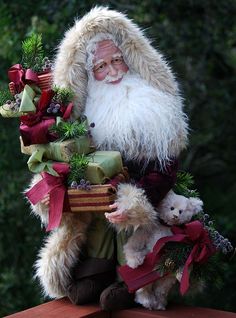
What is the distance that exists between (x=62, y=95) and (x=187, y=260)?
0.56 m

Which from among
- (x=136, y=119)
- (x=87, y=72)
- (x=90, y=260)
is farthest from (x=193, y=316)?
(x=87, y=72)

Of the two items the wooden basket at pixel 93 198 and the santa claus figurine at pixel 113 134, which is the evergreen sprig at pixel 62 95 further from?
the wooden basket at pixel 93 198

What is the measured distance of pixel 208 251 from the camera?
1932mm

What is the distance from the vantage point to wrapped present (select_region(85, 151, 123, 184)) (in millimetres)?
1816

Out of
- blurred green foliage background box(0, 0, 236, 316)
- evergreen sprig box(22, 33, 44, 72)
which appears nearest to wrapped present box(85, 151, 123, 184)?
evergreen sprig box(22, 33, 44, 72)

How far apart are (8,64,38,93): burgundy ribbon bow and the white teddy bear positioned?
493 mm

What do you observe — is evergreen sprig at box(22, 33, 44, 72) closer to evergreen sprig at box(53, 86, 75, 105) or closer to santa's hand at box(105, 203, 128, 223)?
evergreen sprig at box(53, 86, 75, 105)

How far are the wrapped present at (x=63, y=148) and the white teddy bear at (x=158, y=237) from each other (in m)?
0.26

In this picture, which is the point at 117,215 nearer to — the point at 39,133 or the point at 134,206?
the point at 134,206

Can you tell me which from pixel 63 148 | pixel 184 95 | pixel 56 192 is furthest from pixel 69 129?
pixel 184 95

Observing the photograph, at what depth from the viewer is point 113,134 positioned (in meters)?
1.90

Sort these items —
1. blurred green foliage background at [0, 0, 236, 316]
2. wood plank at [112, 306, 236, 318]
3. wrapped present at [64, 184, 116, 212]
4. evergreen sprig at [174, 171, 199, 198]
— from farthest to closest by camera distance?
1. blurred green foliage background at [0, 0, 236, 316]
2. evergreen sprig at [174, 171, 199, 198]
3. wood plank at [112, 306, 236, 318]
4. wrapped present at [64, 184, 116, 212]

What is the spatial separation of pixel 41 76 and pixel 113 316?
0.71 meters

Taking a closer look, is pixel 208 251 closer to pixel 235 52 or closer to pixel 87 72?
pixel 87 72
